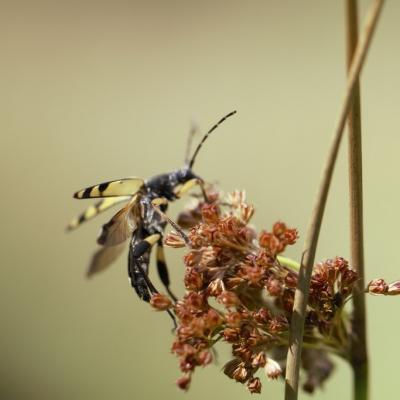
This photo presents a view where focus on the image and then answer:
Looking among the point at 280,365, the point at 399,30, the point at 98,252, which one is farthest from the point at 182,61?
the point at 280,365

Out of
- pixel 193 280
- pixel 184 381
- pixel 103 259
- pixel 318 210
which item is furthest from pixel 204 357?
pixel 103 259

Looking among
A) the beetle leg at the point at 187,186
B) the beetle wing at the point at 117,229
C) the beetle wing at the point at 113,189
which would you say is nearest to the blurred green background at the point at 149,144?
the beetle leg at the point at 187,186

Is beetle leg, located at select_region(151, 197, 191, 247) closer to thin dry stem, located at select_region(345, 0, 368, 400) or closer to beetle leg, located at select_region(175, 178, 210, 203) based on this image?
beetle leg, located at select_region(175, 178, 210, 203)

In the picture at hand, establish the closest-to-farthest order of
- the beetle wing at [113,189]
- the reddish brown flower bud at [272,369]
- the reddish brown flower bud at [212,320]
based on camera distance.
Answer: the reddish brown flower bud at [212,320] → the reddish brown flower bud at [272,369] → the beetle wing at [113,189]

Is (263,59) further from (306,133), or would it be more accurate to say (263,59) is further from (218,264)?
(218,264)

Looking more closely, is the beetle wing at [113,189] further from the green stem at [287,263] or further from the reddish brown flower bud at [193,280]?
the green stem at [287,263]

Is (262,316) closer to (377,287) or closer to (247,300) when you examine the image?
(247,300)
